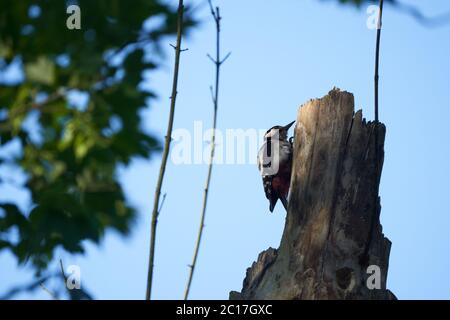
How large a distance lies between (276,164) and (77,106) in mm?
4999

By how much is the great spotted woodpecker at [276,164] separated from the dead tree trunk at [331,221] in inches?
78.1

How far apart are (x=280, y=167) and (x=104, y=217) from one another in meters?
4.58

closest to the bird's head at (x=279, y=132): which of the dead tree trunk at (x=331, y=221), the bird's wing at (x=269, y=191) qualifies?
the bird's wing at (x=269, y=191)

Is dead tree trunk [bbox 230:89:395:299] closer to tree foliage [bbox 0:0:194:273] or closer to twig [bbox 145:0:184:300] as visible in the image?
twig [bbox 145:0:184:300]

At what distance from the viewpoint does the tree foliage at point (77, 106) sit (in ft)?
7.50

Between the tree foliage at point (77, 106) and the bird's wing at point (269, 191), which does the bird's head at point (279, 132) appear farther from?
the tree foliage at point (77, 106)

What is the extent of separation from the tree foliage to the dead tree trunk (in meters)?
2.22

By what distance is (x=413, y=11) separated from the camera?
2352 millimetres

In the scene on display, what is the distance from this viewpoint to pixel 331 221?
4.77 metres

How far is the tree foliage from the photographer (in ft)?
7.50
